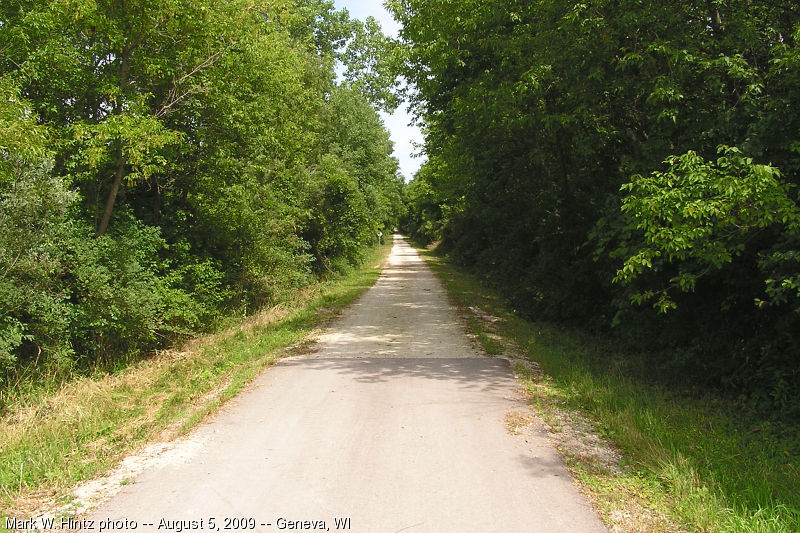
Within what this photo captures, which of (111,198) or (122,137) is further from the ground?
(122,137)

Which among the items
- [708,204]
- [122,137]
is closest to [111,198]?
[122,137]

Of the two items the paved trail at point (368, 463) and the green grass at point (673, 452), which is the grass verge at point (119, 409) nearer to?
the paved trail at point (368, 463)

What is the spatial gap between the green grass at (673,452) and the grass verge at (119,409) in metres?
4.16

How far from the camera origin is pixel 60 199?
30.0 ft

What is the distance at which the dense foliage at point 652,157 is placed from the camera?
18.7 feet

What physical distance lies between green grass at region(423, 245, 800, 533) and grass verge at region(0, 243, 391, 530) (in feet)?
13.7

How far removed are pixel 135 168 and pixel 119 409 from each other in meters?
6.01

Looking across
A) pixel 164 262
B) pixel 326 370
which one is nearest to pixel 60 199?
pixel 164 262

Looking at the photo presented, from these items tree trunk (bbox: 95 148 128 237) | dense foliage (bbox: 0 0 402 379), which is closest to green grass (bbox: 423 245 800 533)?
dense foliage (bbox: 0 0 402 379)

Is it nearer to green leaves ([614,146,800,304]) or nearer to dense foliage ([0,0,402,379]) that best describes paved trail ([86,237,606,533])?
green leaves ([614,146,800,304])

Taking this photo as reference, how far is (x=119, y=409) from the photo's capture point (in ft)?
21.8

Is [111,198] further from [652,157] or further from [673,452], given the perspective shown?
[673,452]

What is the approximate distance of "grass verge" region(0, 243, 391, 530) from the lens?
14.2ft

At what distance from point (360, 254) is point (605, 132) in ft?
54.7
